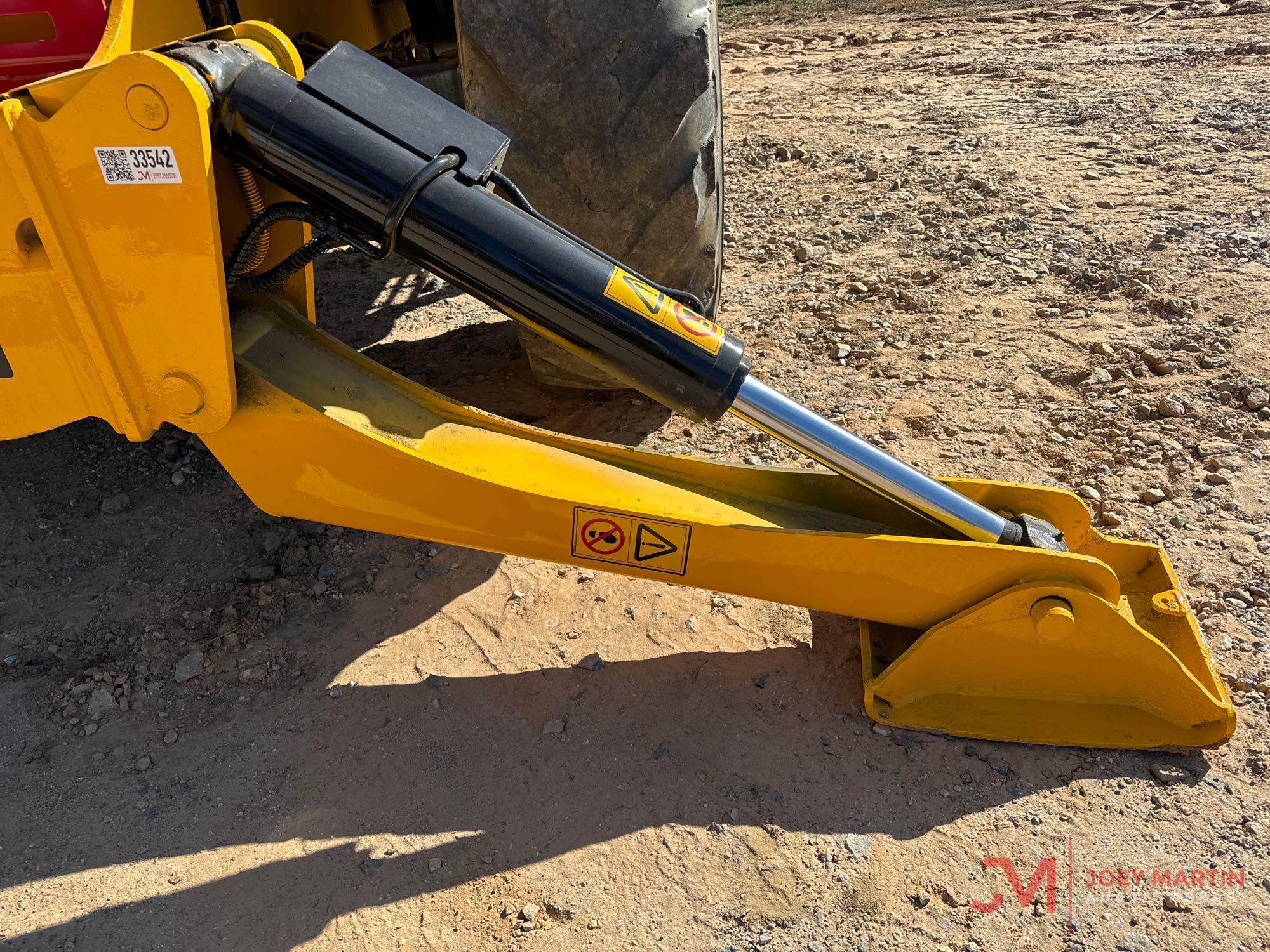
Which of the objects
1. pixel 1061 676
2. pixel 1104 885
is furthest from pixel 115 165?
pixel 1104 885

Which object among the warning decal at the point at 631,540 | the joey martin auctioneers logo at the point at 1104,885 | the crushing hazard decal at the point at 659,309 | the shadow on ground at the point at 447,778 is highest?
the crushing hazard decal at the point at 659,309

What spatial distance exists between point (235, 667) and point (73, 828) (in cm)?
50

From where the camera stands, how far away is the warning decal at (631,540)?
73.9 inches

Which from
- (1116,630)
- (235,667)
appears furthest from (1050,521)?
(235,667)

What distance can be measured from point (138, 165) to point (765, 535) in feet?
4.37

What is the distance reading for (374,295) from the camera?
4.06 m

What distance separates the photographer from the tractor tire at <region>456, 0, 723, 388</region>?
82.7 inches

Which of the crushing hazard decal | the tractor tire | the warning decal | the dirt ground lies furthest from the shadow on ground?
the tractor tire

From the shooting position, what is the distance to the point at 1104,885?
6.12 ft

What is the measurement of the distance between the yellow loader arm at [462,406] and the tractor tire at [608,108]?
52 cm

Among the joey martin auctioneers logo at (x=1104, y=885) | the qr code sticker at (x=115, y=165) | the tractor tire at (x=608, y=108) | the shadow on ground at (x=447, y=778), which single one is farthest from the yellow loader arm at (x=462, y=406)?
the tractor tire at (x=608, y=108)

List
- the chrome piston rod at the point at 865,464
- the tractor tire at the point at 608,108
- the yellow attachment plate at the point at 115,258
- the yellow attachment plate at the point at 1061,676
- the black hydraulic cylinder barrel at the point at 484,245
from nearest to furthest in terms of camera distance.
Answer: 1. the yellow attachment plate at the point at 115,258
2. the black hydraulic cylinder barrel at the point at 484,245
3. the chrome piston rod at the point at 865,464
4. the yellow attachment plate at the point at 1061,676
5. the tractor tire at the point at 608,108

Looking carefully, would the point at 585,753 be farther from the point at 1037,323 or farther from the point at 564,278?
the point at 1037,323

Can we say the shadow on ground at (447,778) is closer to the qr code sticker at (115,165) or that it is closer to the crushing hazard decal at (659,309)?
the crushing hazard decal at (659,309)
